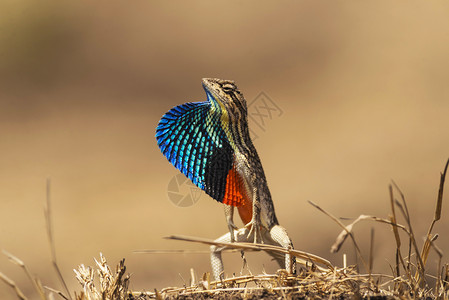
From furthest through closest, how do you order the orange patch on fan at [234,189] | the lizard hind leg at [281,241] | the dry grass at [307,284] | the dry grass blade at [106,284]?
the orange patch on fan at [234,189] → the lizard hind leg at [281,241] → the dry grass blade at [106,284] → the dry grass at [307,284]

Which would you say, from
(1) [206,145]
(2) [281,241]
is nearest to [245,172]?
(1) [206,145]

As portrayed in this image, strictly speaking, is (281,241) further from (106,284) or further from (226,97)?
(106,284)

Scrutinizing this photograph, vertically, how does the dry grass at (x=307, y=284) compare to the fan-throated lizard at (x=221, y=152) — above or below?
below

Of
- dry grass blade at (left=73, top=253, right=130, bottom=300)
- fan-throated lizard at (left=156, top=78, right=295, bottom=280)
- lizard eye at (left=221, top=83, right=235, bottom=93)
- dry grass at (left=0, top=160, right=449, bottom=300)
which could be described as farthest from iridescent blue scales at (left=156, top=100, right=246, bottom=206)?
dry grass blade at (left=73, top=253, right=130, bottom=300)

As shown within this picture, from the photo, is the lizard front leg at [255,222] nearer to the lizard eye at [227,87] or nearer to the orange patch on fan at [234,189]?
the orange patch on fan at [234,189]

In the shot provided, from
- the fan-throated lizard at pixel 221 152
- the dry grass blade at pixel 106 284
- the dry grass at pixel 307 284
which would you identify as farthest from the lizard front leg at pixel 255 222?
the dry grass blade at pixel 106 284

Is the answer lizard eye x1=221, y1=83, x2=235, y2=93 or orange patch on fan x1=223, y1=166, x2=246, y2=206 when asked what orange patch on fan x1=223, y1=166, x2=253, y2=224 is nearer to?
orange patch on fan x1=223, y1=166, x2=246, y2=206

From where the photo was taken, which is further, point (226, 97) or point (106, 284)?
point (226, 97)
